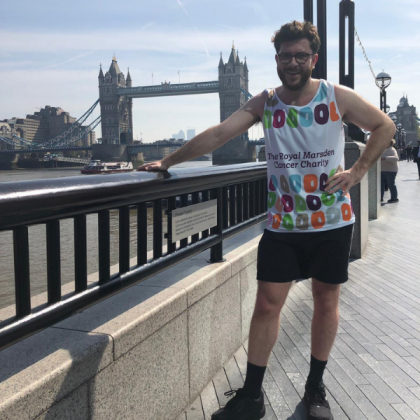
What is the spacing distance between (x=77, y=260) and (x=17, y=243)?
0.31 metres

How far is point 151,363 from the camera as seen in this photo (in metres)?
1.87

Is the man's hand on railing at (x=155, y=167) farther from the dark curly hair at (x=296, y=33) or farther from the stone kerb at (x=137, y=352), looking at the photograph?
the dark curly hair at (x=296, y=33)

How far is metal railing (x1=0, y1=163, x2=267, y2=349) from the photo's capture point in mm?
1363

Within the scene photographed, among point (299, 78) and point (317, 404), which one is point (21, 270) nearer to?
point (299, 78)

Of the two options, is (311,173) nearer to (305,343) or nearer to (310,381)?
(310,381)

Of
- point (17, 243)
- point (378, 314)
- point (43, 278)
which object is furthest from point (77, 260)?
point (43, 278)

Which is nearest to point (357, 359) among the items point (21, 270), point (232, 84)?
point (21, 270)

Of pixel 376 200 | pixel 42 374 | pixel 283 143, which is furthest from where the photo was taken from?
pixel 376 200

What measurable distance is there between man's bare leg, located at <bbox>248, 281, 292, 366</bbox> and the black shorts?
0.15 ft

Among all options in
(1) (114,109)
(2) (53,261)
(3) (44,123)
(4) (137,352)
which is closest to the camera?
(2) (53,261)

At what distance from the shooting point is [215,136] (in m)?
2.12

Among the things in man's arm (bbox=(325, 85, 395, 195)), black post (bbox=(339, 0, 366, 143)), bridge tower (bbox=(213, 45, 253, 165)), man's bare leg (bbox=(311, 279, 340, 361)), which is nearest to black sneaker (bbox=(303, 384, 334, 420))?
man's bare leg (bbox=(311, 279, 340, 361))

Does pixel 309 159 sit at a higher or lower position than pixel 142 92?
lower

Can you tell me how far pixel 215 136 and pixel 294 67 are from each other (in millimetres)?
424
